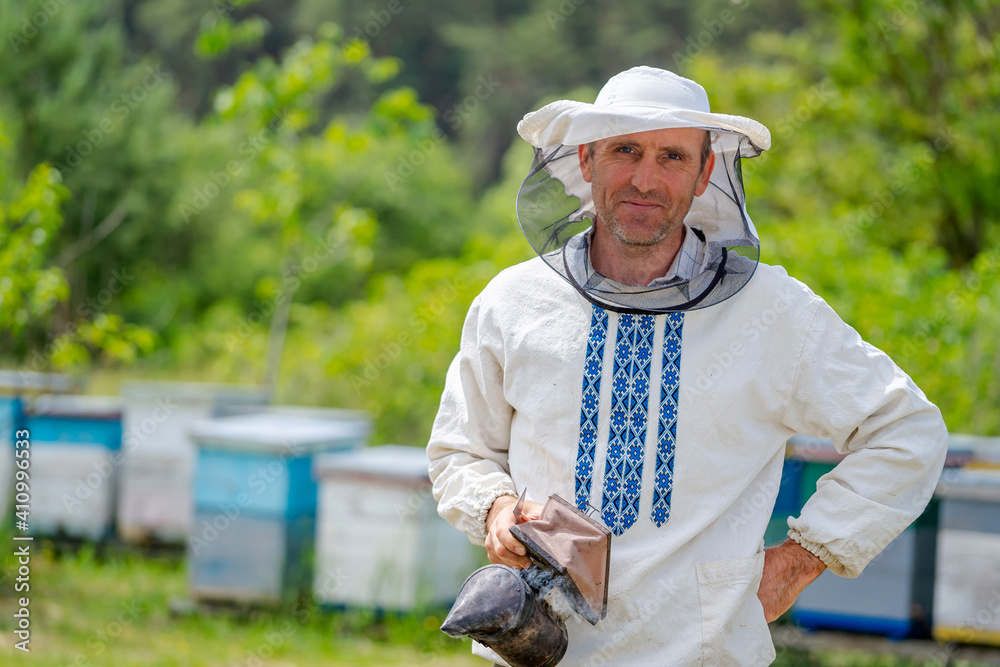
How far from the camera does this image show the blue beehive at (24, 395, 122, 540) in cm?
548

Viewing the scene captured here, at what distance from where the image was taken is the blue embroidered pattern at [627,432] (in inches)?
67.2

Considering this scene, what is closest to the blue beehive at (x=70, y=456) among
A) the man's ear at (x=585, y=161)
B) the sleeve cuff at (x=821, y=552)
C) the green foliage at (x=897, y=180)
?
the green foliage at (x=897, y=180)

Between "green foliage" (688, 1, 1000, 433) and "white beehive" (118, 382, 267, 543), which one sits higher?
"green foliage" (688, 1, 1000, 433)

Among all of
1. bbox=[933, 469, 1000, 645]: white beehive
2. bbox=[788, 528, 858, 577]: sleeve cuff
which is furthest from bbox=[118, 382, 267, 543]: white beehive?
bbox=[788, 528, 858, 577]: sleeve cuff

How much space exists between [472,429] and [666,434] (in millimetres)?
392

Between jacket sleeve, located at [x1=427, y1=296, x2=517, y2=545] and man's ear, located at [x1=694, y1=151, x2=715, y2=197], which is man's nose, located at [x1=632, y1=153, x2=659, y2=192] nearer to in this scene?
man's ear, located at [x1=694, y1=151, x2=715, y2=197]

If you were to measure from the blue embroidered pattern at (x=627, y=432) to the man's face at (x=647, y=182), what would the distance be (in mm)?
198

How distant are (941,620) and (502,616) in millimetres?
3013

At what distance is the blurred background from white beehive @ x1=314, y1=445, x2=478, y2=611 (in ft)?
0.09

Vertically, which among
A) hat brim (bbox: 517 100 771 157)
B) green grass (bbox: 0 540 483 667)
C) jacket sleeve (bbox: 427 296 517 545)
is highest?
hat brim (bbox: 517 100 771 157)

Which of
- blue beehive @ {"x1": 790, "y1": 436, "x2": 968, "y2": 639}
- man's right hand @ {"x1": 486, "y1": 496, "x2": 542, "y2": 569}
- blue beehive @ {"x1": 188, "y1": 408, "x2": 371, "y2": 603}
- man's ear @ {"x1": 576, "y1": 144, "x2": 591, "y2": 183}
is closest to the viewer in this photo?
man's right hand @ {"x1": 486, "y1": 496, "x2": 542, "y2": 569}

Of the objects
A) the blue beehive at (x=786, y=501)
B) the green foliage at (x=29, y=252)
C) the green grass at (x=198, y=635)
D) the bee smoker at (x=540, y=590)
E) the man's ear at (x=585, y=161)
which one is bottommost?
the green grass at (x=198, y=635)

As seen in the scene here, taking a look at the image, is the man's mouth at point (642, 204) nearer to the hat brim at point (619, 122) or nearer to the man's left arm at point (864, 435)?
the hat brim at point (619, 122)

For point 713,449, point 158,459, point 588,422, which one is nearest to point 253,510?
point 158,459
